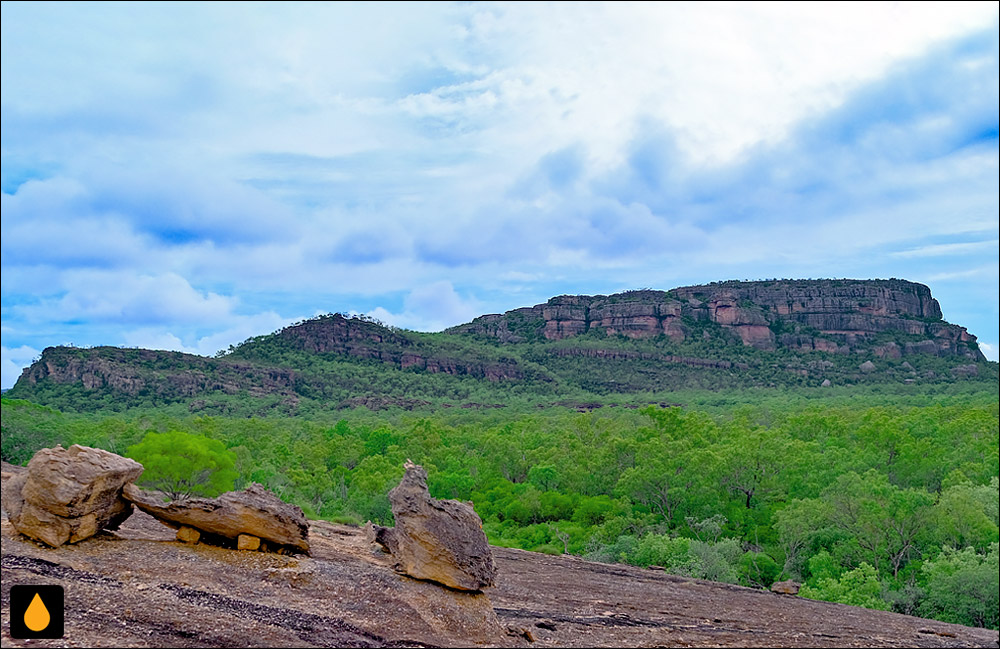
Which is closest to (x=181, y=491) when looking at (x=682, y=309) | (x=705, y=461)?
(x=705, y=461)

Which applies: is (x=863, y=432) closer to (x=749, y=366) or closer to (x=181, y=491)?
(x=181, y=491)

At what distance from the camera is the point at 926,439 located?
36781 mm

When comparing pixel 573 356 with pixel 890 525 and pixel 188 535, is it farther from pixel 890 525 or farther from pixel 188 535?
pixel 188 535

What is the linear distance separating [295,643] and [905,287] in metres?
157

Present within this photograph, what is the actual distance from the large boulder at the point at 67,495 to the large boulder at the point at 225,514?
0.59m

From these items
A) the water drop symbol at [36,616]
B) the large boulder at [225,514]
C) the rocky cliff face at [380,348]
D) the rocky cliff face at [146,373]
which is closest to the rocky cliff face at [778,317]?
the rocky cliff face at [380,348]

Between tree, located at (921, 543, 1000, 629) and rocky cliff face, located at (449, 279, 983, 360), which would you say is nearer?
tree, located at (921, 543, 1000, 629)

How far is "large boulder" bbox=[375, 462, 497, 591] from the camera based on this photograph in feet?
44.0

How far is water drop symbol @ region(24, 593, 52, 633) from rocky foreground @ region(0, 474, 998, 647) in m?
0.25

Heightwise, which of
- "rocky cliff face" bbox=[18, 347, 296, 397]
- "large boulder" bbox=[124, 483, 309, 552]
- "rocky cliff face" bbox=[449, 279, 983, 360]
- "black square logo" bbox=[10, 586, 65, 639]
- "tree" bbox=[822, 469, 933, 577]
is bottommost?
"tree" bbox=[822, 469, 933, 577]

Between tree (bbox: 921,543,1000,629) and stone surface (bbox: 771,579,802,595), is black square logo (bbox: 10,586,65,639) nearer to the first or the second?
stone surface (bbox: 771,579,802,595)

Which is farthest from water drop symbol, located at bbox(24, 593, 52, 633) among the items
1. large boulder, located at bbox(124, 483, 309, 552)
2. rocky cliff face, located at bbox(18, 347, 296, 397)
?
rocky cliff face, located at bbox(18, 347, 296, 397)

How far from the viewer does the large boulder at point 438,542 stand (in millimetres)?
13406

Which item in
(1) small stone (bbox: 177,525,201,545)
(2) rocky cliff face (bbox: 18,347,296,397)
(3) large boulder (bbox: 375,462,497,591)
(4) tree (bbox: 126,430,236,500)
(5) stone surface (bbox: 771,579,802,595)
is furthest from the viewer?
(2) rocky cliff face (bbox: 18,347,296,397)
